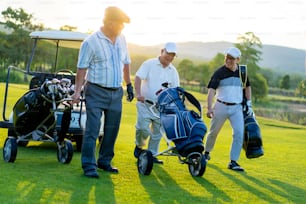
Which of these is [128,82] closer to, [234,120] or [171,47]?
[171,47]

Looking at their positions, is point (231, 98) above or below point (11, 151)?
above

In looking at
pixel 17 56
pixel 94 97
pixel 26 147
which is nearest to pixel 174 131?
pixel 94 97

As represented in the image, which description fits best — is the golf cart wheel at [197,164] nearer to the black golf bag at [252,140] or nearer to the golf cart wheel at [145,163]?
the golf cart wheel at [145,163]

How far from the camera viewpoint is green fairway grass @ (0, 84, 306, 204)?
5.26 meters

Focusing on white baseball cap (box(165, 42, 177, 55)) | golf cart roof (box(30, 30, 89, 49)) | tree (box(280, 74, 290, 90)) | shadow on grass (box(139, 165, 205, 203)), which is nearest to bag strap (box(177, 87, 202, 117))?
white baseball cap (box(165, 42, 177, 55))

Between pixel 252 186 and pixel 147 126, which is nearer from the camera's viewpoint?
pixel 252 186

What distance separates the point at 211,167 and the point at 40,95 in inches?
101

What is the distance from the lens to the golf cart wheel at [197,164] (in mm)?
6555

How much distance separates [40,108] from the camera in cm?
717

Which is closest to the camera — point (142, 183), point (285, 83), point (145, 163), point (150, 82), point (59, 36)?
point (142, 183)

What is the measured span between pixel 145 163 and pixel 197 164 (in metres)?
0.63

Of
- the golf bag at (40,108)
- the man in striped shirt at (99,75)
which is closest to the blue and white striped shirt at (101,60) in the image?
the man in striped shirt at (99,75)

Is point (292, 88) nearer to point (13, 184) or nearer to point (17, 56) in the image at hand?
point (17, 56)

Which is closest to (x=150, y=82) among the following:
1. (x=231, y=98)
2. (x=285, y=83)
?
(x=231, y=98)
